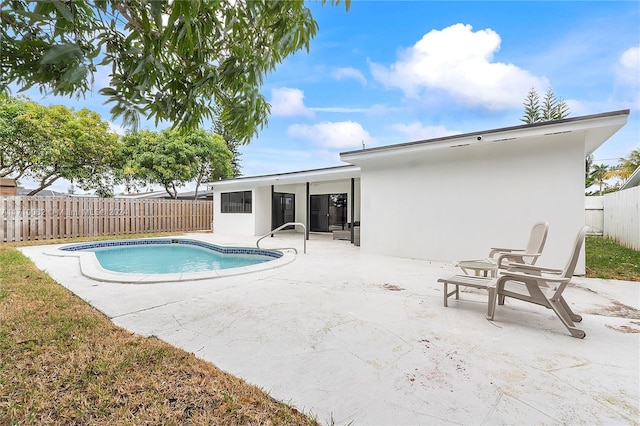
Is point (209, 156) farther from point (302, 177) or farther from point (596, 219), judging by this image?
point (596, 219)

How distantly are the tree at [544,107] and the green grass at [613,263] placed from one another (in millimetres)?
17251

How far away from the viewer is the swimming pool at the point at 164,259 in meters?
5.66

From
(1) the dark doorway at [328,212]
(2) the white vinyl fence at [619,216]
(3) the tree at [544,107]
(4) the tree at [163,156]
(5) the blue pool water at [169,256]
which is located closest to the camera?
(5) the blue pool water at [169,256]

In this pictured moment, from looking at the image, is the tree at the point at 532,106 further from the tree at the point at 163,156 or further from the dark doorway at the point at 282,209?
the tree at the point at 163,156

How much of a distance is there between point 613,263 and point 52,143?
2220 cm

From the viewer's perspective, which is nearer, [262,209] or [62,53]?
[62,53]

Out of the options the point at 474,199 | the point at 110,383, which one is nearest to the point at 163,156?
the point at 474,199

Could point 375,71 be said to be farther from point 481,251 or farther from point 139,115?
point 139,115

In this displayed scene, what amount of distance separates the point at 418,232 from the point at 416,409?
21.1ft

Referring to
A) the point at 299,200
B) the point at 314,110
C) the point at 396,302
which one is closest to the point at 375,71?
the point at 314,110

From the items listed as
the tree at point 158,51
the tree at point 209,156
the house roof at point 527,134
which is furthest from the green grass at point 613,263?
the tree at point 209,156

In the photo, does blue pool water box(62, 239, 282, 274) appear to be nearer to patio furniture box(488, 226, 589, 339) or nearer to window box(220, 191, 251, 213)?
window box(220, 191, 251, 213)

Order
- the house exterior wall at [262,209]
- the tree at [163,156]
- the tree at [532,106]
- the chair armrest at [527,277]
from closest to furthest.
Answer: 1. the chair armrest at [527,277]
2. the house exterior wall at [262,209]
3. the tree at [163,156]
4. the tree at [532,106]

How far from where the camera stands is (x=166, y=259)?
970cm
